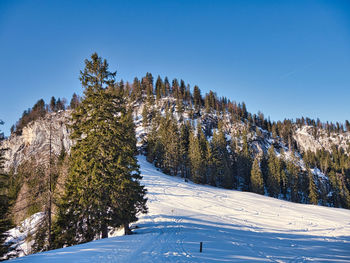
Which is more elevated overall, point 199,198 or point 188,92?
point 188,92

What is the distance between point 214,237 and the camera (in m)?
14.3

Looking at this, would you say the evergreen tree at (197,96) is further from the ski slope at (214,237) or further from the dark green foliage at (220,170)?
the ski slope at (214,237)

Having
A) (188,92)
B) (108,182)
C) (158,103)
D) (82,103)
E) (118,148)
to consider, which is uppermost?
(188,92)

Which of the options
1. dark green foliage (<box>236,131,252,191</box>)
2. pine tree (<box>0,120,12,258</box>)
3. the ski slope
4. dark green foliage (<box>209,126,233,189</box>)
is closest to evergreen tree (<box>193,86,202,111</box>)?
dark green foliage (<box>236,131,252,191</box>)

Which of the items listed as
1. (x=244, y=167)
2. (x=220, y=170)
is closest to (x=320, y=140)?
(x=244, y=167)

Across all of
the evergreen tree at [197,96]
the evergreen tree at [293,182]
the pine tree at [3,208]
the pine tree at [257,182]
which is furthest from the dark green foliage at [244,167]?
the pine tree at [3,208]

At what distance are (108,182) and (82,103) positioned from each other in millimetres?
6993

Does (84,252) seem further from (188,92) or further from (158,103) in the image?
(188,92)

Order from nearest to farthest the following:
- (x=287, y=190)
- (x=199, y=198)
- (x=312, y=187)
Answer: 1. (x=199, y=198)
2. (x=312, y=187)
3. (x=287, y=190)

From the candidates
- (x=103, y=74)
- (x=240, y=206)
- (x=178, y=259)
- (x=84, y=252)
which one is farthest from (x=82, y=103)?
(x=240, y=206)

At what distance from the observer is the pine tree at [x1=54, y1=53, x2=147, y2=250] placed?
1266cm

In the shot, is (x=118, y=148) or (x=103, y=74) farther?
(x=103, y=74)

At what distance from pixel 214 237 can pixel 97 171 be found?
33.9ft

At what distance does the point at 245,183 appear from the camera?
7194cm
